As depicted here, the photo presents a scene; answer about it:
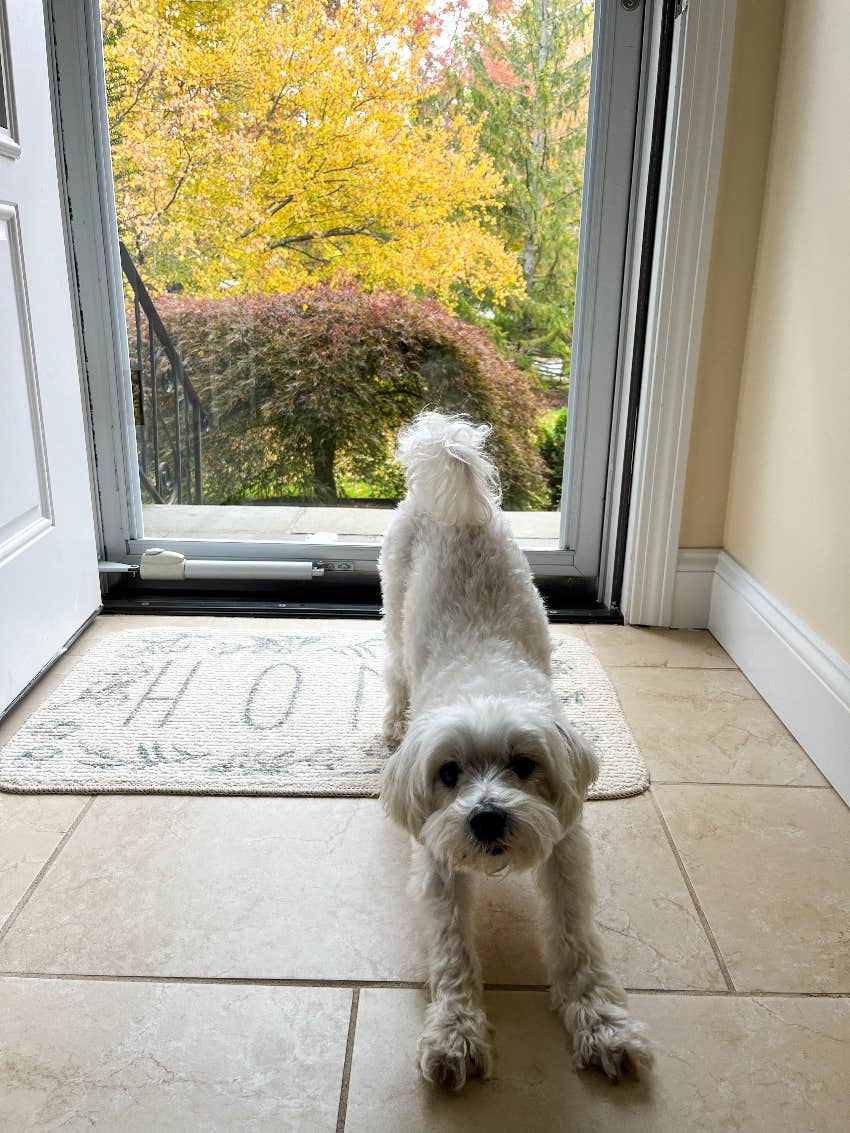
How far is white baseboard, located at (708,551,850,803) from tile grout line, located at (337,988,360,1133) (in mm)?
1082

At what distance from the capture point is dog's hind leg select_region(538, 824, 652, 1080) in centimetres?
122

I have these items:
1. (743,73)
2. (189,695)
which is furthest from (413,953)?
(743,73)

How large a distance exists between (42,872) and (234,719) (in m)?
0.59

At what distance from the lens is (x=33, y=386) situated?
7.22 ft

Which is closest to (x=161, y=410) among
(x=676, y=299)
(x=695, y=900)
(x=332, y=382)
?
(x=332, y=382)

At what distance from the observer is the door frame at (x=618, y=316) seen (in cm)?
228

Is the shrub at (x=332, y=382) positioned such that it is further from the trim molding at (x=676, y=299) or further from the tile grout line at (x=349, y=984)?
the tile grout line at (x=349, y=984)

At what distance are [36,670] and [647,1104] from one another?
1.71 meters

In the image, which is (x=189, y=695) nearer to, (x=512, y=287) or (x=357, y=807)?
(x=357, y=807)

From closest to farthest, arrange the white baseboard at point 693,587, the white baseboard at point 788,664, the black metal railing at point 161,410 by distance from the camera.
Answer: the white baseboard at point 788,664, the white baseboard at point 693,587, the black metal railing at point 161,410

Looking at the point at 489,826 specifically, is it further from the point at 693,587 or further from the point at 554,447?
the point at 554,447

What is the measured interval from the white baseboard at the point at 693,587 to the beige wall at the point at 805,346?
19cm

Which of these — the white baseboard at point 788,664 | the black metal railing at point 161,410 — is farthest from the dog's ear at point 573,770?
the black metal railing at point 161,410

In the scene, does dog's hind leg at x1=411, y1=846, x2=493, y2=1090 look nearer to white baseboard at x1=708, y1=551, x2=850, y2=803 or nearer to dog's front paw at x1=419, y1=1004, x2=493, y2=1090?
dog's front paw at x1=419, y1=1004, x2=493, y2=1090
